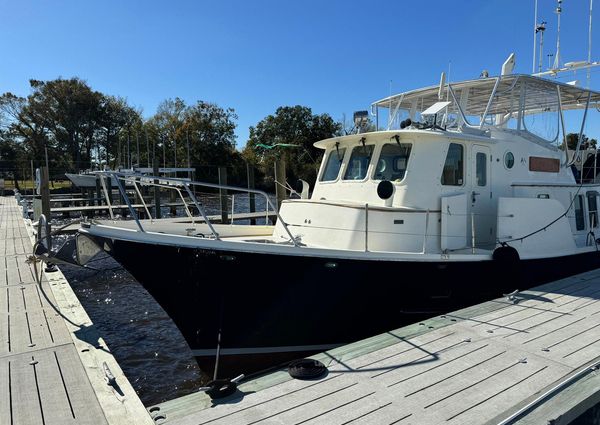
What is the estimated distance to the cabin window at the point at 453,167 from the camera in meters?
6.89

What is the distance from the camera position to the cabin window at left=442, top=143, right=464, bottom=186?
689 centimetres

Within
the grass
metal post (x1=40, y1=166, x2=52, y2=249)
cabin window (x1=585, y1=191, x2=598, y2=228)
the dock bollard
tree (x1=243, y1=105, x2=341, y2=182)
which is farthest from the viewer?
tree (x1=243, y1=105, x2=341, y2=182)

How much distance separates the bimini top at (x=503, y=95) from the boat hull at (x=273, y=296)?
3.48 m

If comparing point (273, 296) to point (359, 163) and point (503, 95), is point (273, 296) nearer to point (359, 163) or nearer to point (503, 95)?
point (359, 163)

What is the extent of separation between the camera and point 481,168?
7.30 m

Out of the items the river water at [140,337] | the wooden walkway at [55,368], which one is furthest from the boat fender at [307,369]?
the river water at [140,337]

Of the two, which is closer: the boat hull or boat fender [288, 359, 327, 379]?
boat fender [288, 359, 327, 379]

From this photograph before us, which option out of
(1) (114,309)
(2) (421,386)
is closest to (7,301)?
(1) (114,309)

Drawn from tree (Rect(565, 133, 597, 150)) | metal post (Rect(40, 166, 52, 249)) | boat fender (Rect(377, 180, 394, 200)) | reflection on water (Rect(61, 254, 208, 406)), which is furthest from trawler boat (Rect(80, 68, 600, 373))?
metal post (Rect(40, 166, 52, 249))

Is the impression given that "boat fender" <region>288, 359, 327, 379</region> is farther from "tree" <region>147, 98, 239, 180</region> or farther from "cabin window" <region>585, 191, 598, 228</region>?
"tree" <region>147, 98, 239, 180</region>

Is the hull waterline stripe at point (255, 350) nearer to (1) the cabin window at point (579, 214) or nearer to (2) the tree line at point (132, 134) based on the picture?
(1) the cabin window at point (579, 214)

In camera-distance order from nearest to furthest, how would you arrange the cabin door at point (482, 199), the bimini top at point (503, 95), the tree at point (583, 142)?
1. the cabin door at point (482, 199)
2. the bimini top at point (503, 95)
3. the tree at point (583, 142)

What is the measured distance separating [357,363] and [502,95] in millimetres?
6819

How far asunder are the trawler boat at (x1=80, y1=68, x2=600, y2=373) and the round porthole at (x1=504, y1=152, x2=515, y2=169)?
63 mm
